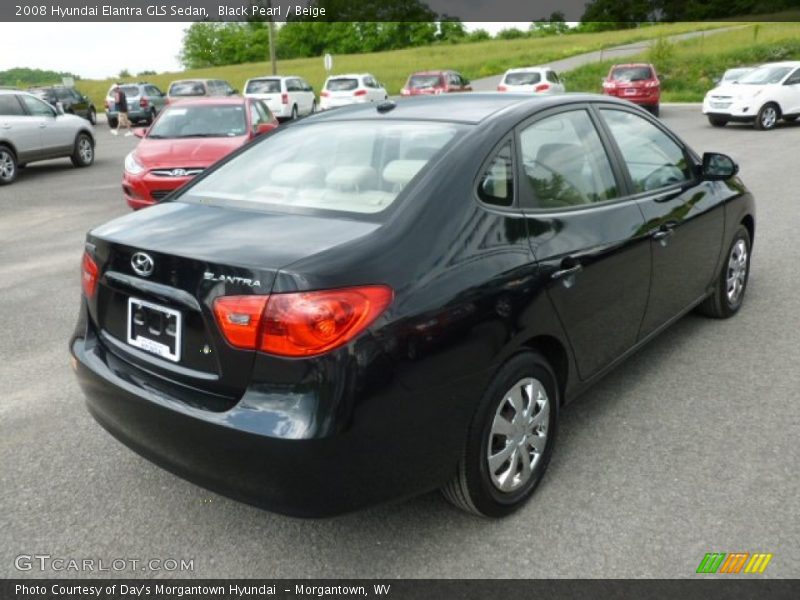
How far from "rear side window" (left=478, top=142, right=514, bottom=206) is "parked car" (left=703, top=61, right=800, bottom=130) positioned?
18970mm

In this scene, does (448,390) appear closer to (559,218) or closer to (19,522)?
(559,218)

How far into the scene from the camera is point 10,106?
46.0ft

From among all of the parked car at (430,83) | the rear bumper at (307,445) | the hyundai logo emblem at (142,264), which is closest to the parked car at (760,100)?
the parked car at (430,83)

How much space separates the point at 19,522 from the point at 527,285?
7.24 feet

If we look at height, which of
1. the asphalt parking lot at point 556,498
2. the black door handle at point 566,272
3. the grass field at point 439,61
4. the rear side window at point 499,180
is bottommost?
the asphalt parking lot at point 556,498

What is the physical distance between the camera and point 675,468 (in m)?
3.21

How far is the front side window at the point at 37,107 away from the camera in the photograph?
14.4 metres

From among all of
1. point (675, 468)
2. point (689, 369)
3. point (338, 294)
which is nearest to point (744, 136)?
point (689, 369)

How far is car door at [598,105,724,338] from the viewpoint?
375 cm

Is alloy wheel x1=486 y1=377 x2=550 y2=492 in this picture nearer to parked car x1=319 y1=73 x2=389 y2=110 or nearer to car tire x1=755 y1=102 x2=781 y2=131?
car tire x1=755 y1=102 x2=781 y2=131

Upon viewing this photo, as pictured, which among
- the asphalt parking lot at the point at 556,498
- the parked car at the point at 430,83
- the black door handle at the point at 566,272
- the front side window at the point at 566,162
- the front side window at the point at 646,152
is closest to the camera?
the asphalt parking lot at the point at 556,498

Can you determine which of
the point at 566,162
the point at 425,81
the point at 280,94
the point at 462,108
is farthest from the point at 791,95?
the point at 462,108

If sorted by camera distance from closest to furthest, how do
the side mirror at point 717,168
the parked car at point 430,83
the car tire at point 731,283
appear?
the side mirror at point 717,168 → the car tire at point 731,283 → the parked car at point 430,83

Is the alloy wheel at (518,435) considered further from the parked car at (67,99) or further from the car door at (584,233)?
the parked car at (67,99)
